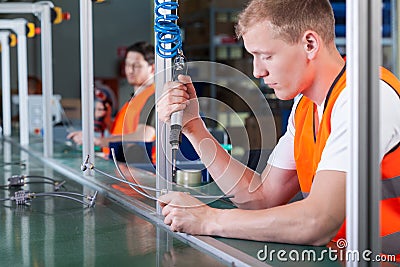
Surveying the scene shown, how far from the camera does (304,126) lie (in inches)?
57.1

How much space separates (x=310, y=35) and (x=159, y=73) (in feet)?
1.24

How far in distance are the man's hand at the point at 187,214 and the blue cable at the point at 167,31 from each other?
1.05 ft

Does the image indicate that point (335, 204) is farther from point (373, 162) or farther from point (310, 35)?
point (310, 35)

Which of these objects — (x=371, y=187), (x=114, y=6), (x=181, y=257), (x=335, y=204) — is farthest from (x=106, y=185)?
(x=114, y=6)

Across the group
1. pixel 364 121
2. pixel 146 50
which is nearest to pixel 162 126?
pixel 364 121

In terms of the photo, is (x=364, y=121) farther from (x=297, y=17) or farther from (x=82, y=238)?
(x=82, y=238)

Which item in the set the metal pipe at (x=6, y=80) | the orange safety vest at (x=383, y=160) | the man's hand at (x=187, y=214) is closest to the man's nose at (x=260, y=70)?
the orange safety vest at (x=383, y=160)

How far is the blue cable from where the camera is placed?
1.43m

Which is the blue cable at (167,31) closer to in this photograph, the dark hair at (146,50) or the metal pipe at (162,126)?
the metal pipe at (162,126)

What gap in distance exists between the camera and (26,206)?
175cm

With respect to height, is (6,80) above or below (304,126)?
above

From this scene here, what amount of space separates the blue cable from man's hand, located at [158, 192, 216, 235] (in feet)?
1.05

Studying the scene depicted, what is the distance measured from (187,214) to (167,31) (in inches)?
16.0

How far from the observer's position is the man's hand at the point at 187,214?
1.31m
